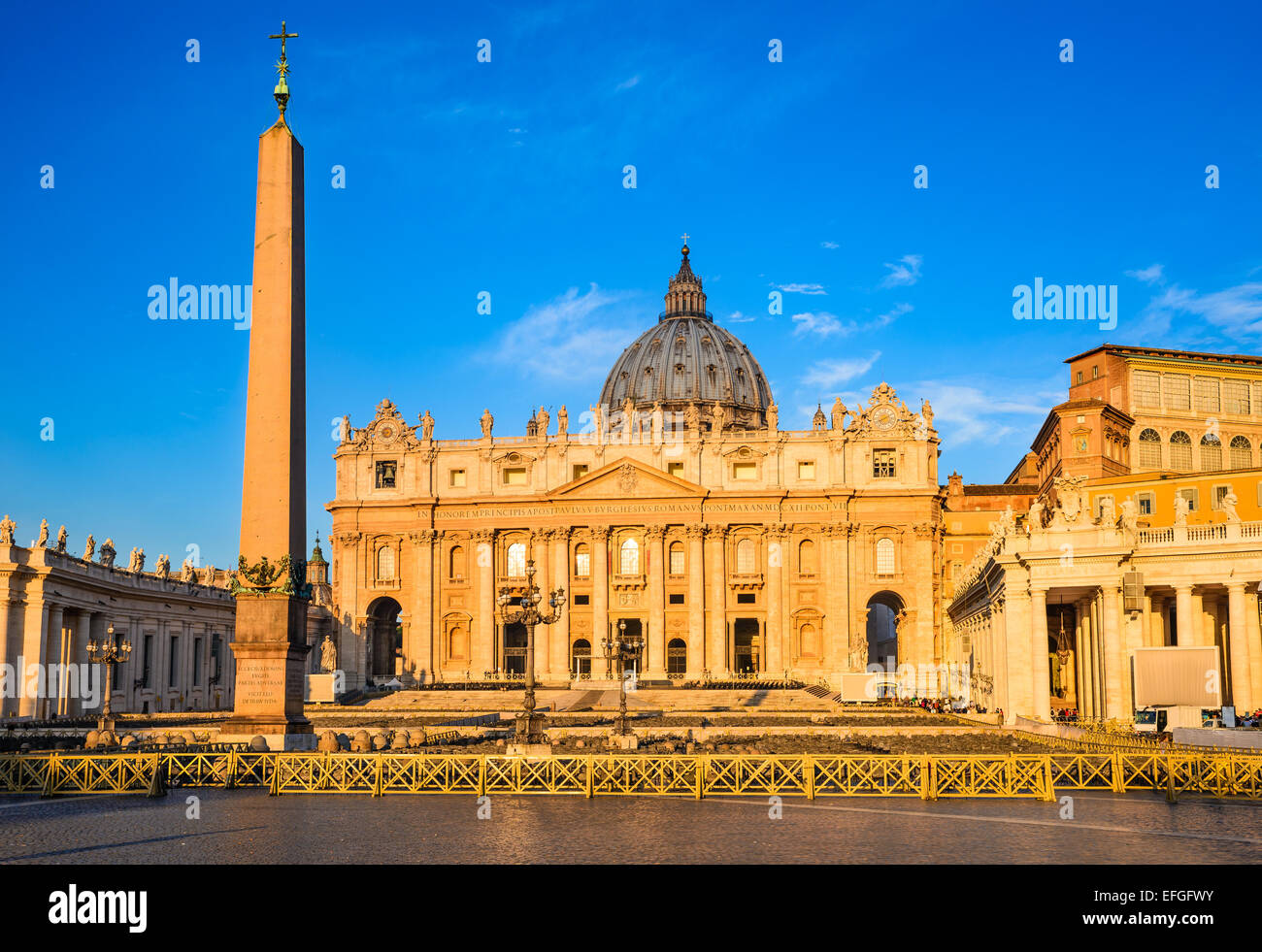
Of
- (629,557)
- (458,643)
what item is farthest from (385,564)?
(629,557)

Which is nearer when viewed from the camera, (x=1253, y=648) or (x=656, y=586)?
(x=1253, y=648)

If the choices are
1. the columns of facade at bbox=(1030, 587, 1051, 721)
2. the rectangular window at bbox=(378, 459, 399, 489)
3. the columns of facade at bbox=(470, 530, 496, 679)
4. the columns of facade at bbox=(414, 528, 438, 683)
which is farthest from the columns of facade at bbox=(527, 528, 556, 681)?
the columns of facade at bbox=(1030, 587, 1051, 721)

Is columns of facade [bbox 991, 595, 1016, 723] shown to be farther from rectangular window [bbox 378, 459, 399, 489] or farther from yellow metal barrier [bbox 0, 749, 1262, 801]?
rectangular window [bbox 378, 459, 399, 489]

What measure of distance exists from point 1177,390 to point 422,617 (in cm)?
5088

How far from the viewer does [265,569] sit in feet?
85.2

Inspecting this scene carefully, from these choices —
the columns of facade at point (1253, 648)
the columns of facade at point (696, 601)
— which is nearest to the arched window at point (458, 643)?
the columns of facade at point (696, 601)

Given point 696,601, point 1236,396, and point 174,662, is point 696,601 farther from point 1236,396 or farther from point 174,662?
point 1236,396

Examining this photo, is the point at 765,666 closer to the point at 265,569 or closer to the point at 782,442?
the point at 782,442

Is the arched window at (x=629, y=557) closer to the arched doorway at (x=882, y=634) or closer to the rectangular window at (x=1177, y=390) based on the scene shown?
the arched doorway at (x=882, y=634)

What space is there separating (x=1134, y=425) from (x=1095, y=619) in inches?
1072

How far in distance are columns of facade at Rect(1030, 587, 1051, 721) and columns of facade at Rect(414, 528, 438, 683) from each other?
53.6 m

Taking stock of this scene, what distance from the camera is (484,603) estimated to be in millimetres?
86938
